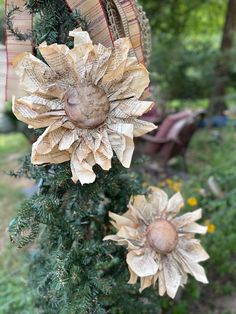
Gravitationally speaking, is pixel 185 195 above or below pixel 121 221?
below

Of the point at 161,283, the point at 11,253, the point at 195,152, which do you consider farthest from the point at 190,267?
the point at 195,152

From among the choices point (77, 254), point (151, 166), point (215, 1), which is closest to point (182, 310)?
point (77, 254)

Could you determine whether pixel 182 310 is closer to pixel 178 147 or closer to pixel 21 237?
pixel 21 237

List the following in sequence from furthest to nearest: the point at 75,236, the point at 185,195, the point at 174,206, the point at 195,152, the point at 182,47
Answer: the point at 182,47 < the point at 195,152 < the point at 185,195 < the point at 174,206 < the point at 75,236

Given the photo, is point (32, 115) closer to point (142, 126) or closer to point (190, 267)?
point (142, 126)

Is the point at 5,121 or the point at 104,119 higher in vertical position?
the point at 104,119

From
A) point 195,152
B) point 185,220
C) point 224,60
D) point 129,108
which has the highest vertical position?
point 129,108

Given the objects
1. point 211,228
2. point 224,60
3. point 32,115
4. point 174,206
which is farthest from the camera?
point 224,60
